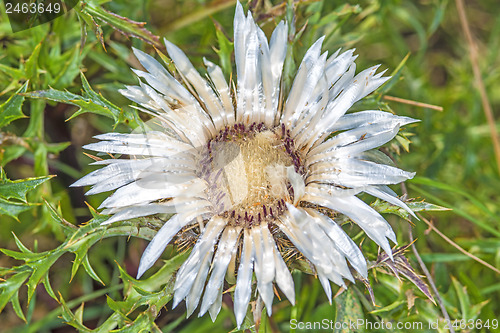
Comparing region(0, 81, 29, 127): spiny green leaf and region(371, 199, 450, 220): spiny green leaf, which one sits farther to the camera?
region(0, 81, 29, 127): spiny green leaf

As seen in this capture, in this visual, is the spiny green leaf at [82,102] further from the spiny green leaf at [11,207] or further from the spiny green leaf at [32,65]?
the spiny green leaf at [11,207]

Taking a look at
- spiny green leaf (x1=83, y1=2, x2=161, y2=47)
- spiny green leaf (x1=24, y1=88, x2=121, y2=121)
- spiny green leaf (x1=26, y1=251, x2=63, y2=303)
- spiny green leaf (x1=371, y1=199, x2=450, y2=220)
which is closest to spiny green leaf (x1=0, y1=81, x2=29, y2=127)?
spiny green leaf (x1=24, y1=88, x2=121, y2=121)

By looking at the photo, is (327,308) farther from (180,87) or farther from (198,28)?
(198,28)

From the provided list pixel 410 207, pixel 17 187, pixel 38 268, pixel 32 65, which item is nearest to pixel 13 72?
pixel 32 65

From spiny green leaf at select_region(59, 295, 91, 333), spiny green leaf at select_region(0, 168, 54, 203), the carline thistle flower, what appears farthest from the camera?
spiny green leaf at select_region(0, 168, 54, 203)

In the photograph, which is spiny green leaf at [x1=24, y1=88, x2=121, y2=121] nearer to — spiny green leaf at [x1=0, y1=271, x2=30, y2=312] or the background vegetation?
the background vegetation

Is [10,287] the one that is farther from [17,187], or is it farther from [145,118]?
[145,118]
